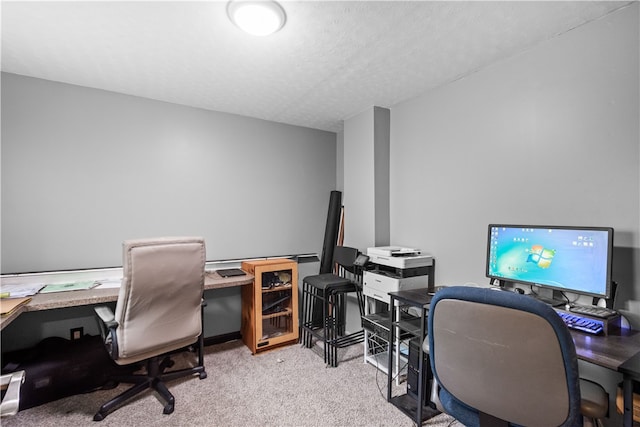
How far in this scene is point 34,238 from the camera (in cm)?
237

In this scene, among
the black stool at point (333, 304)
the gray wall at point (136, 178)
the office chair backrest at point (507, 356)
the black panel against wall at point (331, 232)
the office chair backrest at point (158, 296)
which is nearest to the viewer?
the office chair backrest at point (507, 356)

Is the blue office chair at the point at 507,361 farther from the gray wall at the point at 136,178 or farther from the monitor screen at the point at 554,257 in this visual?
the gray wall at the point at 136,178

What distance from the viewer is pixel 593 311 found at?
1.47m

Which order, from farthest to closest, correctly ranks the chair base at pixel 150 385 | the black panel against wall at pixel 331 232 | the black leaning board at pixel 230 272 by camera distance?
the black panel against wall at pixel 331 232 → the black leaning board at pixel 230 272 → the chair base at pixel 150 385

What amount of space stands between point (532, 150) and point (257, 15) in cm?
186

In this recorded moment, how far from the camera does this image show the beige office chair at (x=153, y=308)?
6.03 ft

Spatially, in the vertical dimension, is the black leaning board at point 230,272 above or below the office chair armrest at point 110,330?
above

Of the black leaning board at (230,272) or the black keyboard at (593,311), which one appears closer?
the black keyboard at (593,311)

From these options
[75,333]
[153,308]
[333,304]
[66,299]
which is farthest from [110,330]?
[333,304]

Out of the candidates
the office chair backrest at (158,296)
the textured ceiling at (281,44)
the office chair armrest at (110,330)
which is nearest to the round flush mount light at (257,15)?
the textured ceiling at (281,44)

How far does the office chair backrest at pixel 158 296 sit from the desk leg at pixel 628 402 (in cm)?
221

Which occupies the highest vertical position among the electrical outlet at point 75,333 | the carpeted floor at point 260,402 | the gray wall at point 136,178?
the gray wall at point 136,178

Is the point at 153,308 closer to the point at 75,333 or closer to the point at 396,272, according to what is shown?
the point at 75,333

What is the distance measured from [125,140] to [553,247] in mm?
3347
